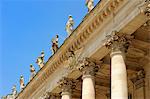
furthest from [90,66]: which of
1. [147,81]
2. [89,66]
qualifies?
[147,81]

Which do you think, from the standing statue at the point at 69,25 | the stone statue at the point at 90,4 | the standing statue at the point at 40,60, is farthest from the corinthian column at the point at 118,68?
the standing statue at the point at 40,60

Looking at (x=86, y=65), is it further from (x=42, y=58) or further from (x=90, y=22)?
(x=42, y=58)

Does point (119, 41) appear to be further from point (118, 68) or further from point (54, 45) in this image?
point (54, 45)

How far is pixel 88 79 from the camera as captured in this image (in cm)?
2961

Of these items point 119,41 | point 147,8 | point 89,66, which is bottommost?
point 89,66

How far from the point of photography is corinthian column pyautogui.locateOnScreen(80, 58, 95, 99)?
95.7ft

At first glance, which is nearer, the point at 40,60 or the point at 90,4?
the point at 90,4

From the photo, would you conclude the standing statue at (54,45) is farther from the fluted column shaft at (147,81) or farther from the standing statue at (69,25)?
the fluted column shaft at (147,81)

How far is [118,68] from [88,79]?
406 cm

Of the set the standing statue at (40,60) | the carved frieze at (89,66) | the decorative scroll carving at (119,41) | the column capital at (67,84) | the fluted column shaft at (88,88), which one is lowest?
the fluted column shaft at (88,88)

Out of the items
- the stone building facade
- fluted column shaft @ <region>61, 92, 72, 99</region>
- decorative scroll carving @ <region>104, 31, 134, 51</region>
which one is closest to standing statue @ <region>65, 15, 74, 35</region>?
the stone building facade

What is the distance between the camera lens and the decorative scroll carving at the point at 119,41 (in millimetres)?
26641

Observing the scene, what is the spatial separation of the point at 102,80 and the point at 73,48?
383 cm

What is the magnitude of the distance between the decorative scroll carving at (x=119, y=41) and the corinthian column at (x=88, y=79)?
343 centimetres
